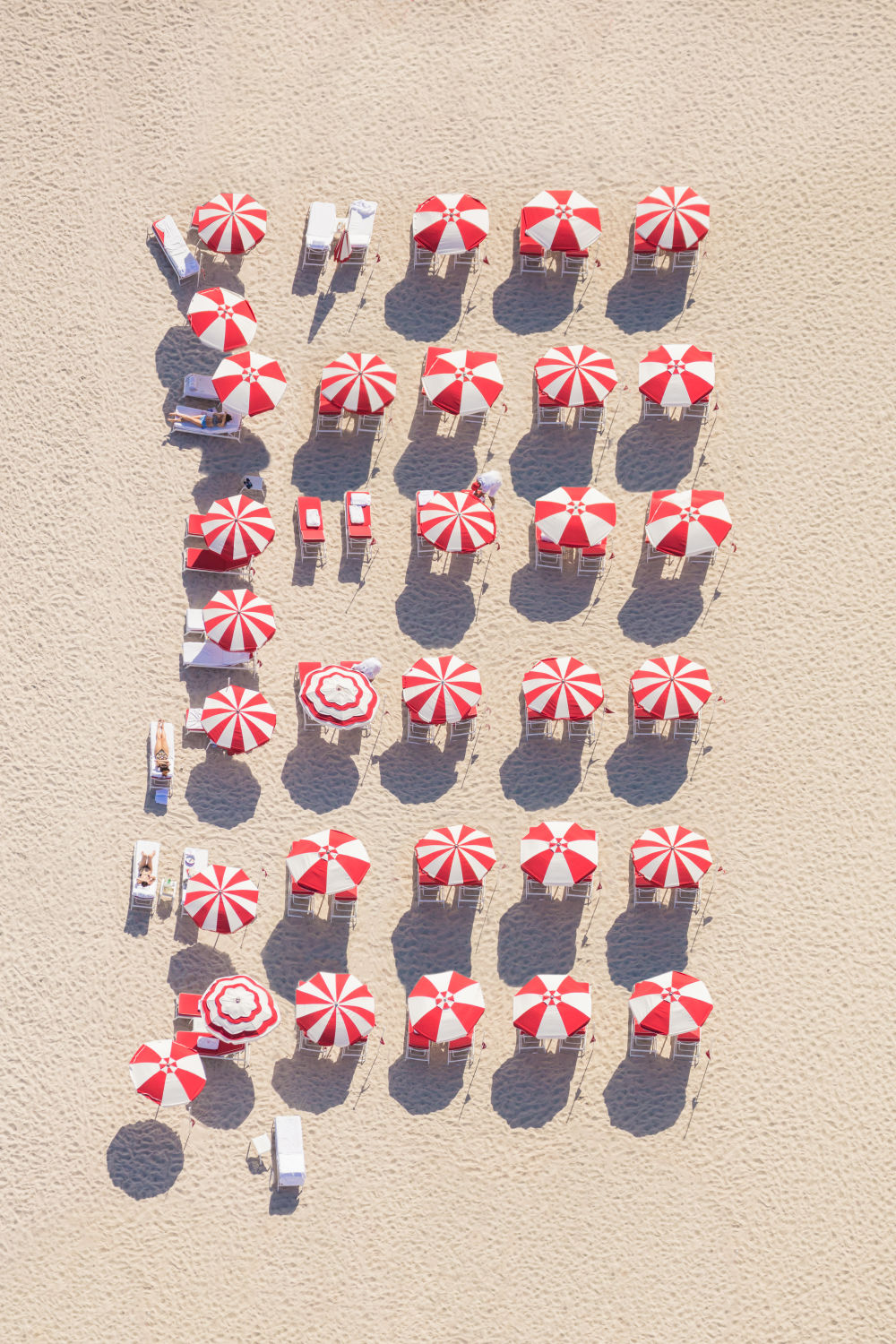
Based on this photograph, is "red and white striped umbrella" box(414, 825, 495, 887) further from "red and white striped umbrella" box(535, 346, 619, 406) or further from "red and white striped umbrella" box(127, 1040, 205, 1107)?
"red and white striped umbrella" box(535, 346, 619, 406)

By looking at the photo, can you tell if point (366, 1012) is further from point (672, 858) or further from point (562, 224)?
point (562, 224)

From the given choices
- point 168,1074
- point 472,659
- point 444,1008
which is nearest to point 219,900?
point 168,1074

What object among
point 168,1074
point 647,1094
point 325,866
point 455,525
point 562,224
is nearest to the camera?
point 168,1074

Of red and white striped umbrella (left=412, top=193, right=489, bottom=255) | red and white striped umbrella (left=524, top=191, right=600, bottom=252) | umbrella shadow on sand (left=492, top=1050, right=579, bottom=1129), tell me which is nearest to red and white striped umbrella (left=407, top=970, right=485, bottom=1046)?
umbrella shadow on sand (left=492, top=1050, right=579, bottom=1129)

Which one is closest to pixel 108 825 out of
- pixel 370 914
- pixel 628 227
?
pixel 370 914

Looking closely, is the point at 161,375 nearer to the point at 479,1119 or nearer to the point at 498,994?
the point at 498,994
